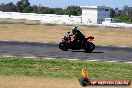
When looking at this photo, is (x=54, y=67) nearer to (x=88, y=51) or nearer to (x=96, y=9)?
(x=88, y=51)

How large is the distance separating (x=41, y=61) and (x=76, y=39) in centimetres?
664

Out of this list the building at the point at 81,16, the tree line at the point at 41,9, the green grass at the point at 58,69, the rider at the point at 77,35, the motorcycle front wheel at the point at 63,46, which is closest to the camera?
the green grass at the point at 58,69

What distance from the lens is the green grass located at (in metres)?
17.9

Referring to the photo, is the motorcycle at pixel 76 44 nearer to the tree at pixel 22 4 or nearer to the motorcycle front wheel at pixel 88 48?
the motorcycle front wheel at pixel 88 48

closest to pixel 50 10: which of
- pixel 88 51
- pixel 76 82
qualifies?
pixel 88 51

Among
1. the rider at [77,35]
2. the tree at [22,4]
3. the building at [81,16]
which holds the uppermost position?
the tree at [22,4]

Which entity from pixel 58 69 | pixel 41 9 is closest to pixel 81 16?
pixel 41 9

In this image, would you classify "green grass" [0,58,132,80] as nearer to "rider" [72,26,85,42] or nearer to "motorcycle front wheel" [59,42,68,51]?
"rider" [72,26,85,42]

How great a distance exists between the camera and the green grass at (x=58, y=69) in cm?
1786

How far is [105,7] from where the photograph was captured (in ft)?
427

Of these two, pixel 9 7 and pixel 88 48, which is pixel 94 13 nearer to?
pixel 9 7

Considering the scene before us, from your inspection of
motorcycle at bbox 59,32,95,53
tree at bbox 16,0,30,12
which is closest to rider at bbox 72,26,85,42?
motorcycle at bbox 59,32,95,53

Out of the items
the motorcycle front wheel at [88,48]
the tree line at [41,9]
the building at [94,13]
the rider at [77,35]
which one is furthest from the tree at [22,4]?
the rider at [77,35]

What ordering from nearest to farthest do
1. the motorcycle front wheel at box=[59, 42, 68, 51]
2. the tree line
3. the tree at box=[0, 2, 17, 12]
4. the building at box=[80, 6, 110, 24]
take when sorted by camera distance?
the motorcycle front wheel at box=[59, 42, 68, 51] → the building at box=[80, 6, 110, 24] → the tree line → the tree at box=[0, 2, 17, 12]
